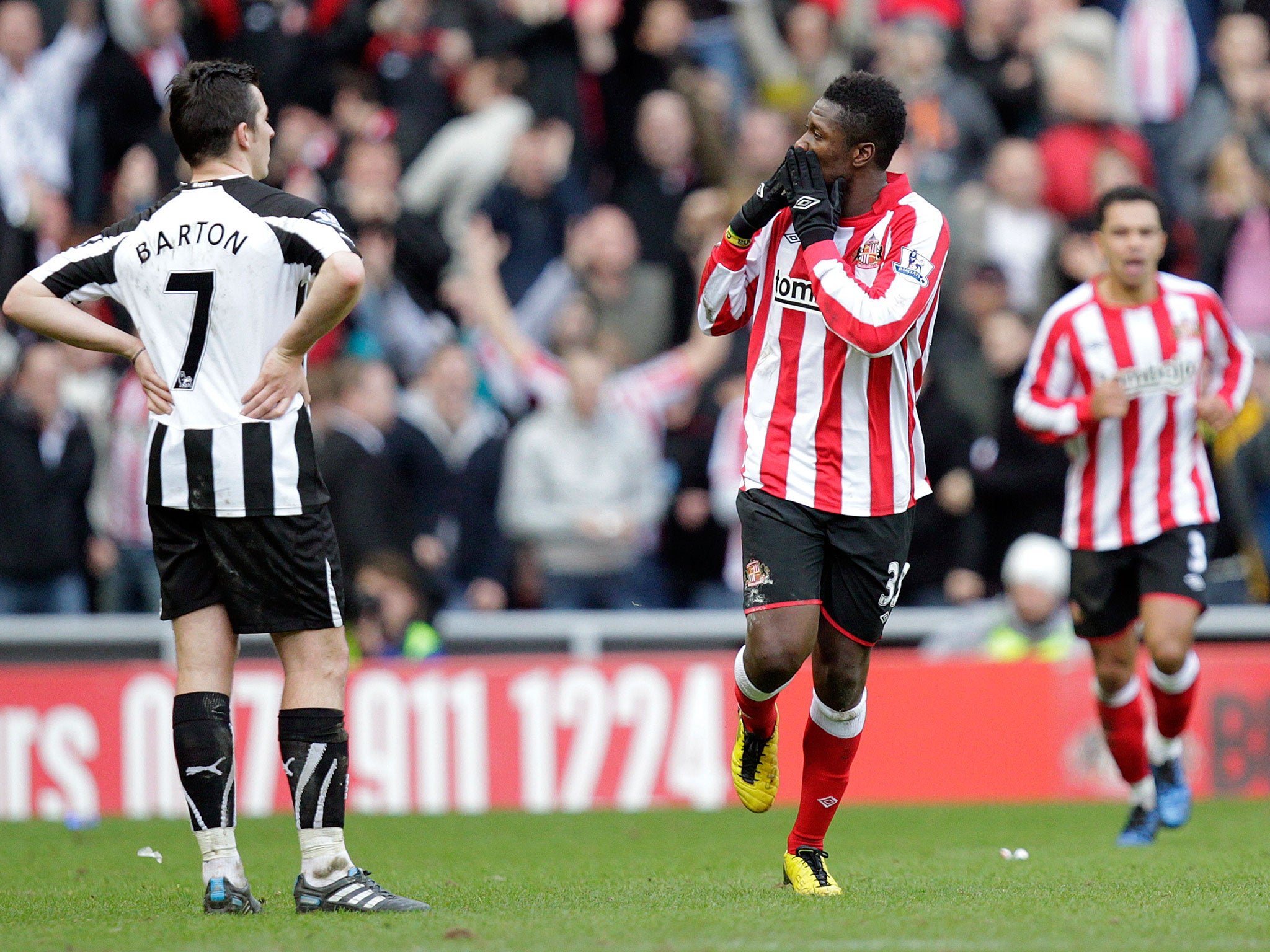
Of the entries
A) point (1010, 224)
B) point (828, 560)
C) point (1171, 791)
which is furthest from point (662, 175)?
point (828, 560)

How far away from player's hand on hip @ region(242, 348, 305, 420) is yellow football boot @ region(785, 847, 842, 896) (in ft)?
7.01

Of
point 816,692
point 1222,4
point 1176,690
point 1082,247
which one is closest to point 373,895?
point 816,692

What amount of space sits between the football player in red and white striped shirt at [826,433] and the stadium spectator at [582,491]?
16.4ft

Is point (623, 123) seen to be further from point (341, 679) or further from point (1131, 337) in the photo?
point (341, 679)

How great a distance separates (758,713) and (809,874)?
52 cm

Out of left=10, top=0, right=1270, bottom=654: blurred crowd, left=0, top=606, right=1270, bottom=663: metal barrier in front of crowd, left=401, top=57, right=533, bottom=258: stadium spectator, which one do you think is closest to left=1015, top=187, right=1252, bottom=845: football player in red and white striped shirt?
left=10, top=0, right=1270, bottom=654: blurred crowd

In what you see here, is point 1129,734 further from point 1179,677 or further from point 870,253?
point 870,253

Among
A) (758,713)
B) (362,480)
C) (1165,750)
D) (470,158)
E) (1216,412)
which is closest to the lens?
(758,713)

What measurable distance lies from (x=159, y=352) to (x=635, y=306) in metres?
6.67

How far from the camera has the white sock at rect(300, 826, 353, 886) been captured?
16.7 ft

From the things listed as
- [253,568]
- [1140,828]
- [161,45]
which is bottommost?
[1140,828]

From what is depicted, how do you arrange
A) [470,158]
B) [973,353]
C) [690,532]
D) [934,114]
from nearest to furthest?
[690,532] → [973,353] → [470,158] → [934,114]

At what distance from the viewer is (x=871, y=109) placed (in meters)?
5.40

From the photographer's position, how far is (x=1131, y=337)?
745cm
